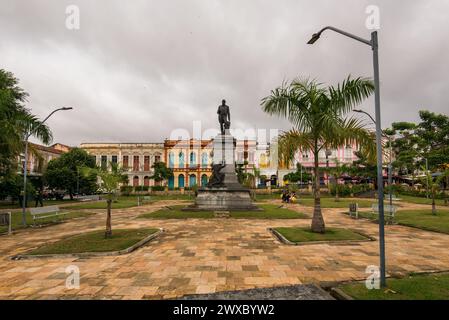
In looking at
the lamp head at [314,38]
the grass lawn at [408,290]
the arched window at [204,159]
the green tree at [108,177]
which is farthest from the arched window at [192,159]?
the grass lawn at [408,290]

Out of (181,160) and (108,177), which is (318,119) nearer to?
(108,177)

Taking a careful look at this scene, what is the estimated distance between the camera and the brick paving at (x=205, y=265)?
5047mm

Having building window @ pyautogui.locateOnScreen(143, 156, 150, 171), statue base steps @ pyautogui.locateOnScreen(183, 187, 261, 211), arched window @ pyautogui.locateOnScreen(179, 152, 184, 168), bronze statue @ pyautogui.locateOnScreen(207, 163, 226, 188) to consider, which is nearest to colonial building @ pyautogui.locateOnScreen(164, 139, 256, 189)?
arched window @ pyautogui.locateOnScreen(179, 152, 184, 168)

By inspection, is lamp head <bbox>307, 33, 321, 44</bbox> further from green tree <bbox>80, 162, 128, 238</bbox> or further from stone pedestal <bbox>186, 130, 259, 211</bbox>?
stone pedestal <bbox>186, 130, 259, 211</bbox>

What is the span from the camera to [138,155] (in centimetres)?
6244

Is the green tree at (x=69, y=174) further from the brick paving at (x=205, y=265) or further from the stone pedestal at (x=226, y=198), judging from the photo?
the brick paving at (x=205, y=265)

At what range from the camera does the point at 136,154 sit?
205 feet

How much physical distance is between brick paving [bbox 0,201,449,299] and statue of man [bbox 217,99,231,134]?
12534mm

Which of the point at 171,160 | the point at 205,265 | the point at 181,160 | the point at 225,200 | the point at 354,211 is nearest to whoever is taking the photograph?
the point at 205,265

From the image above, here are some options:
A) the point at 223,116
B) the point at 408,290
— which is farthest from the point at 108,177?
the point at 223,116

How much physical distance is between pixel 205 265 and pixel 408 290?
14.1 ft

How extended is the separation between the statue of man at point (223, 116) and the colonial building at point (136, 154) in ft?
142
